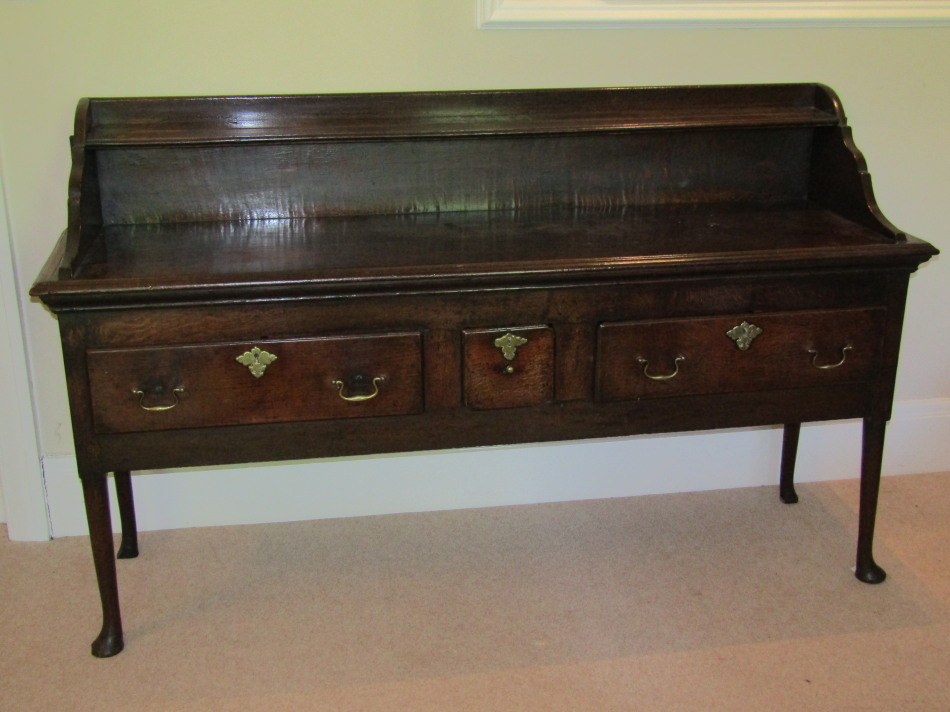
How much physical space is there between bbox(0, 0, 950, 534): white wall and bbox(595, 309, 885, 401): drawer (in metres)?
0.65

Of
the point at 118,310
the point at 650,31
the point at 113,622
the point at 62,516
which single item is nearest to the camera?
the point at 118,310

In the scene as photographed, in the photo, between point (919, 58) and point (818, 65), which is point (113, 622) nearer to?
point (818, 65)

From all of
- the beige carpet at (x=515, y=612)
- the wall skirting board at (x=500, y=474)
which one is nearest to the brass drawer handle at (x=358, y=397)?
the beige carpet at (x=515, y=612)

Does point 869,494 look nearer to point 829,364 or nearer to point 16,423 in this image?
point 829,364

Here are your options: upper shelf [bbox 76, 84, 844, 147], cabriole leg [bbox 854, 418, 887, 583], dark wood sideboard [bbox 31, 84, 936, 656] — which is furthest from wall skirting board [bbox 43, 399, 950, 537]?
upper shelf [bbox 76, 84, 844, 147]

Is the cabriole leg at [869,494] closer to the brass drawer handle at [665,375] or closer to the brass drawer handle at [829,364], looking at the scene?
the brass drawer handle at [829,364]

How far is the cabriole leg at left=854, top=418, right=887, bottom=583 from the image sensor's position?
6.81 feet

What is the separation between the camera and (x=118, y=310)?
1.73 m

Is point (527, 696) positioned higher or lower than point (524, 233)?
lower

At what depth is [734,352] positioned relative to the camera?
1923 mm

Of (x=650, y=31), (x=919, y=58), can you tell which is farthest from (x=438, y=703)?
(x=919, y=58)

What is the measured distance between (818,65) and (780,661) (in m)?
1.34

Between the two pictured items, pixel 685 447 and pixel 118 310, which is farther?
pixel 685 447

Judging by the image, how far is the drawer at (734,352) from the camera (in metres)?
1.89
